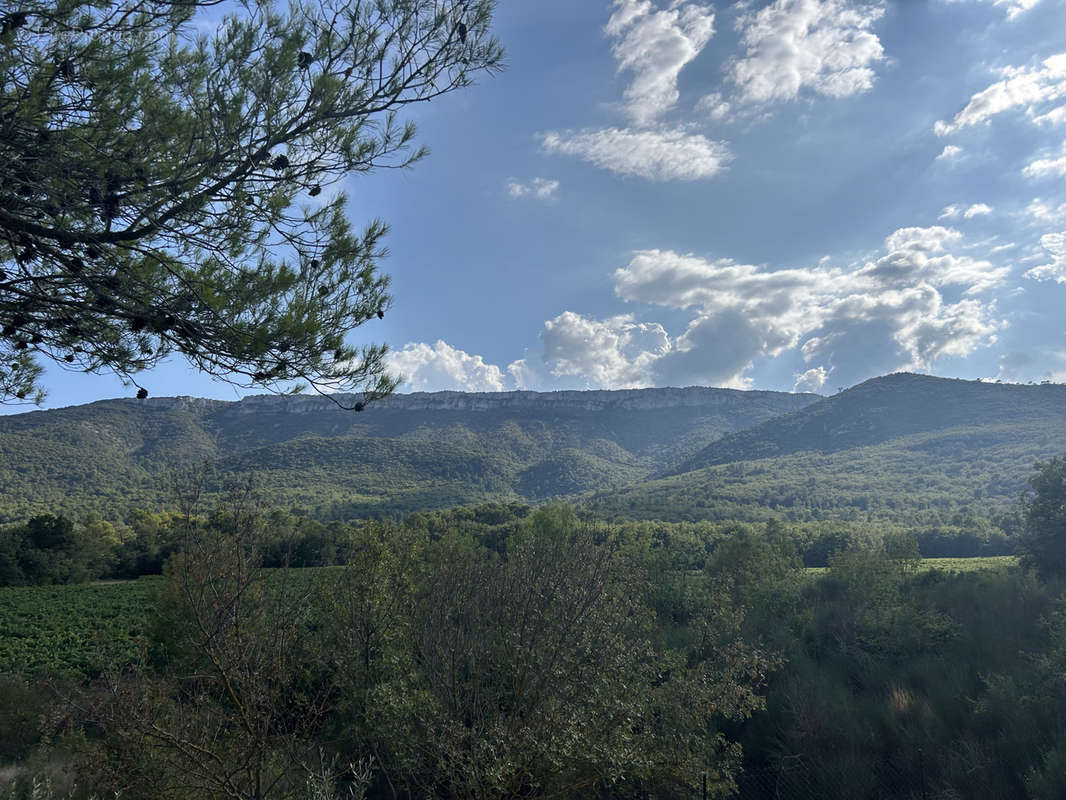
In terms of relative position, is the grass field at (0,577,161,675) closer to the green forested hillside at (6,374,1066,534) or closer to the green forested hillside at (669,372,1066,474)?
the green forested hillside at (6,374,1066,534)

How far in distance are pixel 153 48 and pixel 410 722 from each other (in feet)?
27.2

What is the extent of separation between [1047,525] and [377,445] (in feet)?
311

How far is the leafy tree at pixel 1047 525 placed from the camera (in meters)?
21.2

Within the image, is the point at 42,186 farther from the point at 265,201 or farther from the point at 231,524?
the point at 231,524

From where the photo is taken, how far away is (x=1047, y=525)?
21891 millimetres

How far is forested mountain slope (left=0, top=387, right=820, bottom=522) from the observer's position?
70.1 metres

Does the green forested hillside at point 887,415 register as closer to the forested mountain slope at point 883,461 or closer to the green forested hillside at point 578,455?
the forested mountain slope at point 883,461

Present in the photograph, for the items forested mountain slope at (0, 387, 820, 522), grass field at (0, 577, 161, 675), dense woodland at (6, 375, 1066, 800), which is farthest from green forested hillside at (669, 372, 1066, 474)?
grass field at (0, 577, 161, 675)

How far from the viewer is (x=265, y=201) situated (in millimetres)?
4898

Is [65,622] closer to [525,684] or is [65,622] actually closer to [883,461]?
[525,684]

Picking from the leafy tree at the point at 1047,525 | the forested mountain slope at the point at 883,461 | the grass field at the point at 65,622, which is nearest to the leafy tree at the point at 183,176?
the grass field at the point at 65,622

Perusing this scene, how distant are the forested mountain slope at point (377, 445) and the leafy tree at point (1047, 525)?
1676 inches

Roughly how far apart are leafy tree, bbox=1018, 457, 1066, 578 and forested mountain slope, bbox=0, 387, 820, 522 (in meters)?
42.6

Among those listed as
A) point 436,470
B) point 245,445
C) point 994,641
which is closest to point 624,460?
point 436,470
